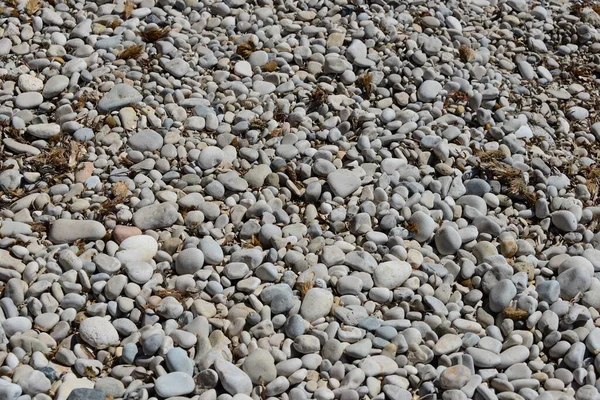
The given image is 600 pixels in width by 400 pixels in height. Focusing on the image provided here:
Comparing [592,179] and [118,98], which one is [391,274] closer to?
[592,179]

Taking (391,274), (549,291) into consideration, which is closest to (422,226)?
(391,274)

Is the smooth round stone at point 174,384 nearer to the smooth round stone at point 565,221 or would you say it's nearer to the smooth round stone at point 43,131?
the smooth round stone at point 43,131

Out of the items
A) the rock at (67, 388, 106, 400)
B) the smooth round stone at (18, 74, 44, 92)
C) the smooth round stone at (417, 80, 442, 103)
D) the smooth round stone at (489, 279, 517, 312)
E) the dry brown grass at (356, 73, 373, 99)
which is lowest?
the rock at (67, 388, 106, 400)

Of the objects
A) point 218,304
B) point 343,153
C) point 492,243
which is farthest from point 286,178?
point 492,243

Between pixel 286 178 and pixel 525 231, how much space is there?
947mm

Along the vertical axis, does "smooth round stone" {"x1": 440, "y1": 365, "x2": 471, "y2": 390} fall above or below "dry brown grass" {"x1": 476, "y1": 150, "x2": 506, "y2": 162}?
below

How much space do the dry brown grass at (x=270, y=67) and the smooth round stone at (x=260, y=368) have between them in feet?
5.00

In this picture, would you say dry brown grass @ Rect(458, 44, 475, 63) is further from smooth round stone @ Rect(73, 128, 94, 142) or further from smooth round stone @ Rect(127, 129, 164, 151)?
smooth round stone @ Rect(73, 128, 94, 142)

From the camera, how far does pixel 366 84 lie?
10.8 feet

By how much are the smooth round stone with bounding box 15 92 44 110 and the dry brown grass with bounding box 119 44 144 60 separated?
1.41ft

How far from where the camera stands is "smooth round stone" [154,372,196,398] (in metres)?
2.14

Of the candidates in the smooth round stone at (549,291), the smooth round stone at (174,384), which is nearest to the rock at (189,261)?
the smooth round stone at (174,384)

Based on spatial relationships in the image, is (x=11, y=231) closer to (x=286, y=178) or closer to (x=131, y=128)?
(x=131, y=128)

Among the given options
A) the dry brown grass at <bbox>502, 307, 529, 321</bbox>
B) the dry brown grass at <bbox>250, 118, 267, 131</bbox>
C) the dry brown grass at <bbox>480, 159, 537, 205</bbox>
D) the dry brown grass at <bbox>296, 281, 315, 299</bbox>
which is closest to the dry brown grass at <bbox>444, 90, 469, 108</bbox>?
the dry brown grass at <bbox>480, 159, 537, 205</bbox>
